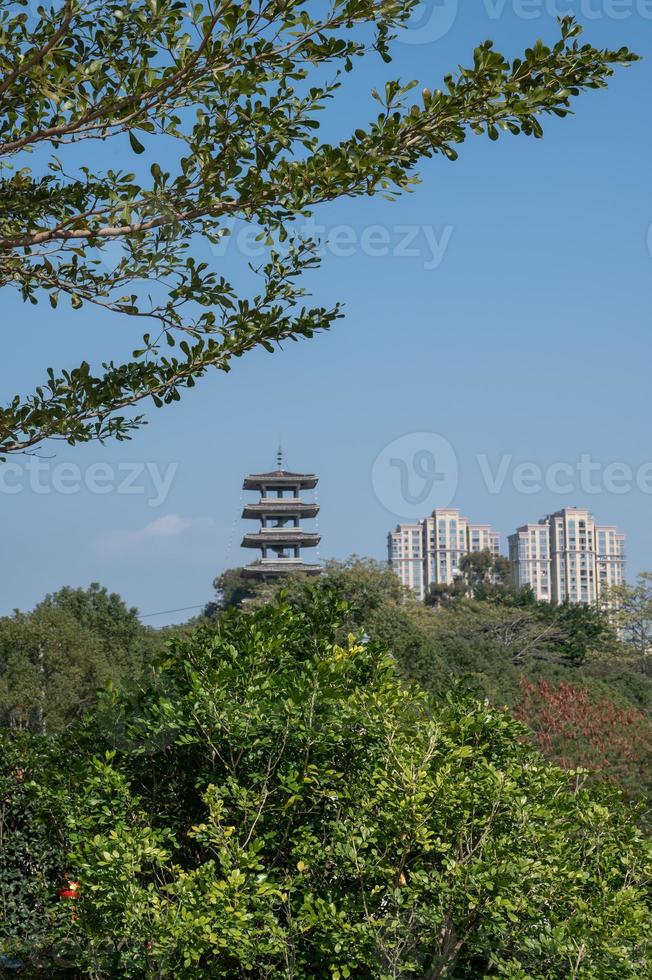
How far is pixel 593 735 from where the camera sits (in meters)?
18.3

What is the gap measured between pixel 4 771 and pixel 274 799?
7.68ft

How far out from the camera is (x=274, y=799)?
4180 mm

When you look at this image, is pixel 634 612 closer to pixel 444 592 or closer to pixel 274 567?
pixel 274 567

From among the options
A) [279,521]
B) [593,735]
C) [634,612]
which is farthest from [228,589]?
[593,735]

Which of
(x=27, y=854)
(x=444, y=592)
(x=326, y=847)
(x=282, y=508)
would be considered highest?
(x=282, y=508)

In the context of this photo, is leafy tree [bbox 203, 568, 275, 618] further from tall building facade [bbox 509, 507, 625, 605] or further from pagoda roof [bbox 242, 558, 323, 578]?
tall building facade [bbox 509, 507, 625, 605]

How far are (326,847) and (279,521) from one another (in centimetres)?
5080

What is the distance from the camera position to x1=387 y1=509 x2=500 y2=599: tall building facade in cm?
12962

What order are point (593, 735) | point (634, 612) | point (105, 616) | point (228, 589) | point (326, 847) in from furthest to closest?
point (228, 589), point (634, 612), point (105, 616), point (593, 735), point (326, 847)

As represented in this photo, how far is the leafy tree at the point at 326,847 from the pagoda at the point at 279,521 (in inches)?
1896

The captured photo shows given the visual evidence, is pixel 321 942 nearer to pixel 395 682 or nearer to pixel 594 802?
pixel 395 682

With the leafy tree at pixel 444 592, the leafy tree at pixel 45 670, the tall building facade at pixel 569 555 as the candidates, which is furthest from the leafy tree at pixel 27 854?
the tall building facade at pixel 569 555

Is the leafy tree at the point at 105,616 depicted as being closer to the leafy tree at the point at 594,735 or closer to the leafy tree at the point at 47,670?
the leafy tree at the point at 47,670

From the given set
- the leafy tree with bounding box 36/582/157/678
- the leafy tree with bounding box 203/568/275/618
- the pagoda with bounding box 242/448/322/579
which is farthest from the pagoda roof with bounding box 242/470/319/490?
the leafy tree with bounding box 36/582/157/678
